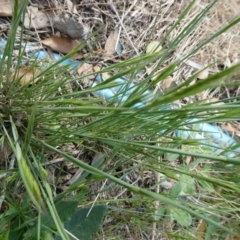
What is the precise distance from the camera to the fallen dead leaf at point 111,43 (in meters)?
1.34

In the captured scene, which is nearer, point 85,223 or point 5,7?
point 85,223

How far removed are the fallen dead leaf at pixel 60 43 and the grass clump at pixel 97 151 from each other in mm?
190

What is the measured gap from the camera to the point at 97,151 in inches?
38.4

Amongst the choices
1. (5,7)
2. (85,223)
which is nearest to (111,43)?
(5,7)

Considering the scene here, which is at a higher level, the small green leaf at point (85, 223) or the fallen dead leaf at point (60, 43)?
the fallen dead leaf at point (60, 43)

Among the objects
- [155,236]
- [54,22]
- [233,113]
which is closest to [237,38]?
[54,22]

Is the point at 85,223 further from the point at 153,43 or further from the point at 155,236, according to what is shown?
the point at 153,43

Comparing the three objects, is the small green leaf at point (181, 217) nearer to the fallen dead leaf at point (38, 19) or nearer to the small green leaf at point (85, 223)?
the small green leaf at point (85, 223)

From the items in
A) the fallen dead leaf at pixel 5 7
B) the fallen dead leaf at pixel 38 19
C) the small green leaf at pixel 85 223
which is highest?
the fallen dead leaf at pixel 5 7

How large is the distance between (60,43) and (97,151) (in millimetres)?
409

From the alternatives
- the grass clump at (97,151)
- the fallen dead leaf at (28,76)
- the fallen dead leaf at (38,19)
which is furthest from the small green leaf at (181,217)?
the fallen dead leaf at (38,19)

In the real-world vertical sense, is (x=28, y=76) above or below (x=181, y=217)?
above

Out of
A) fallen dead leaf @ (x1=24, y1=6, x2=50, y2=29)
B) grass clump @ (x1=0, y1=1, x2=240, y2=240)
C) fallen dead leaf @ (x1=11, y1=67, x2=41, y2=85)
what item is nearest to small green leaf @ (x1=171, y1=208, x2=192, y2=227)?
grass clump @ (x1=0, y1=1, x2=240, y2=240)

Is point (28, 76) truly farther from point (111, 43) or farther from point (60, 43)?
point (111, 43)
